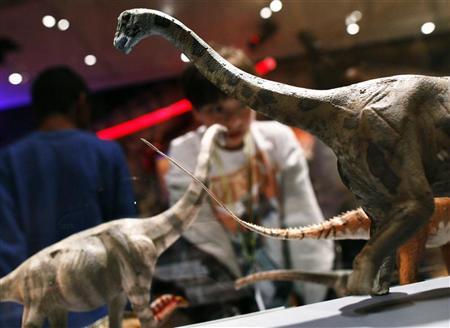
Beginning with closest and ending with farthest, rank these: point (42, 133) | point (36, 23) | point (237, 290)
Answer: point (42, 133), point (237, 290), point (36, 23)

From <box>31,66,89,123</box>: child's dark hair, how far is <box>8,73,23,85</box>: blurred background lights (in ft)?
0.24

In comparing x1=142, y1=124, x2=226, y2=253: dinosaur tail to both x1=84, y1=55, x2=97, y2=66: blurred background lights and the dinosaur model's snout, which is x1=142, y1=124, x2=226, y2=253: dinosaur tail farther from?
x1=84, y1=55, x2=97, y2=66: blurred background lights

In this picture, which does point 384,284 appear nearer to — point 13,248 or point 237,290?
point 237,290

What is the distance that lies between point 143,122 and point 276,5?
0.58 metres

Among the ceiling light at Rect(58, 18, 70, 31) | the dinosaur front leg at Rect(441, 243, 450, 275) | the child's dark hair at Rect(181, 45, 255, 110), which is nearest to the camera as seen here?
the dinosaur front leg at Rect(441, 243, 450, 275)

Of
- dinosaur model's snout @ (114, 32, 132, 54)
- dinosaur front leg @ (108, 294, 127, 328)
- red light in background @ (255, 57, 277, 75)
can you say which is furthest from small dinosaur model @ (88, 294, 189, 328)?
red light in background @ (255, 57, 277, 75)

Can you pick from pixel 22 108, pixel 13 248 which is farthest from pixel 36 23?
pixel 13 248

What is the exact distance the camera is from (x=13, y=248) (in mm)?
1413

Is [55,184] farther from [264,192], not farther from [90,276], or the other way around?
[264,192]

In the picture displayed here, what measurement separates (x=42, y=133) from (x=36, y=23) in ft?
1.62

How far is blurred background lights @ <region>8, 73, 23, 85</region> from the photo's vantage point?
182 centimetres

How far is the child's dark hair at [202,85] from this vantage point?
147cm

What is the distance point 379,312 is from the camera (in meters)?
0.82

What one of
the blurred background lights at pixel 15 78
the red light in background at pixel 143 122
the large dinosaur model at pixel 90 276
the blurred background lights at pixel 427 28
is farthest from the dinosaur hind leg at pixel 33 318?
the blurred background lights at pixel 427 28
